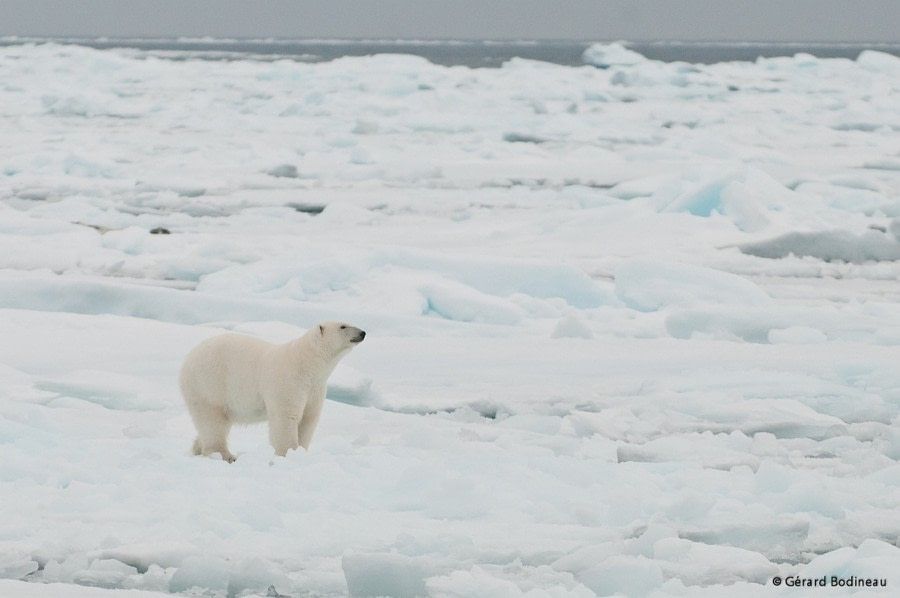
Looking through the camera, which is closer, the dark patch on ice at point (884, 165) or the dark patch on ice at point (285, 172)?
the dark patch on ice at point (285, 172)

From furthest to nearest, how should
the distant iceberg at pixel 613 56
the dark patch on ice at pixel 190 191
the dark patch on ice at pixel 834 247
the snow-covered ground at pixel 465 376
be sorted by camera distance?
the distant iceberg at pixel 613 56 → the dark patch on ice at pixel 190 191 → the dark patch on ice at pixel 834 247 → the snow-covered ground at pixel 465 376

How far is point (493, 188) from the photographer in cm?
1097

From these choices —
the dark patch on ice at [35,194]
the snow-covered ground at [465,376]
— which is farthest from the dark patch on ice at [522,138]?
the dark patch on ice at [35,194]

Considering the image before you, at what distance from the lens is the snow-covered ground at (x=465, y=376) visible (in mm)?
2537

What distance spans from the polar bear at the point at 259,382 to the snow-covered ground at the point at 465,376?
12cm

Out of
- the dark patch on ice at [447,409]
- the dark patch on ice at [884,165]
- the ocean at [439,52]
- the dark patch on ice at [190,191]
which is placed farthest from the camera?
the ocean at [439,52]

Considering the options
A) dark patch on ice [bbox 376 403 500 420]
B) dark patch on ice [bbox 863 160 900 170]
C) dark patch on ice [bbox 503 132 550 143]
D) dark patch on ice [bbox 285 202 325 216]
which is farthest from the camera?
dark patch on ice [bbox 503 132 550 143]

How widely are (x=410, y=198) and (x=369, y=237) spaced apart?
82.4 inches

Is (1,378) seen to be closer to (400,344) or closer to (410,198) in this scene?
(400,344)

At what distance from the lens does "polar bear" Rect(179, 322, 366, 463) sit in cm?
314

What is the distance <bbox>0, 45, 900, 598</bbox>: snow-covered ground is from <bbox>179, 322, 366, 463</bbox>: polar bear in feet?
0.38

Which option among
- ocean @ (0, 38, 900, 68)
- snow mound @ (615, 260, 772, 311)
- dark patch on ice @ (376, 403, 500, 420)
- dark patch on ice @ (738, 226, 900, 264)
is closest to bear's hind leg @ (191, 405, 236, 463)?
dark patch on ice @ (376, 403, 500, 420)

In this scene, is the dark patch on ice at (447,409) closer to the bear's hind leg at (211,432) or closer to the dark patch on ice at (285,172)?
the bear's hind leg at (211,432)

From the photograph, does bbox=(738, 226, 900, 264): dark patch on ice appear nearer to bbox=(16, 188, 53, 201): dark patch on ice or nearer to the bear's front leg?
the bear's front leg
